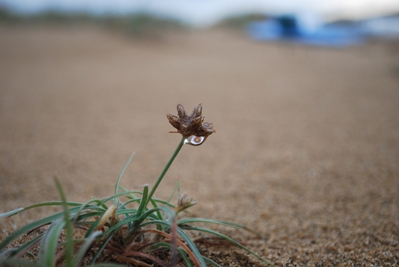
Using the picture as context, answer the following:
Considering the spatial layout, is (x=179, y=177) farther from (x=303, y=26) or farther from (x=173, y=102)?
(x=303, y=26)

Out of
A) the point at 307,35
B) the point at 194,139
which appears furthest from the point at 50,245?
the point at 307,35

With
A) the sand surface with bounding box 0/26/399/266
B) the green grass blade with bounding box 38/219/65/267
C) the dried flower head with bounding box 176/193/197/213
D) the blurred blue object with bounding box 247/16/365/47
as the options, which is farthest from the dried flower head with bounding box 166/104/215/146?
the blurred blue object with bounding box 247/16/365/47

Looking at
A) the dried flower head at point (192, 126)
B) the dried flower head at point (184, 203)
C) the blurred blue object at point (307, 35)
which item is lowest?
the dried flower head at point (184, 203)

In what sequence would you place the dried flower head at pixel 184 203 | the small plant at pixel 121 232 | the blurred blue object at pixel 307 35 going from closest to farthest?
the small plant at pixel 121 232 → the dried flower head at pixel 184 203 → the blurred blue object at pixel 307 35

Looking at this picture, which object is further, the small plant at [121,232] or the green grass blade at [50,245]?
the small plant at [121,232]

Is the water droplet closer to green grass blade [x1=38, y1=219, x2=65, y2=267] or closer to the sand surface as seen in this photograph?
green grass blade [x1=38, y1=219, x2=65, y2=267]

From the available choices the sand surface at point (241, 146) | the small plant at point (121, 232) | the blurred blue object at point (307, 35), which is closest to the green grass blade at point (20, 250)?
the small plant at point (121, 232)

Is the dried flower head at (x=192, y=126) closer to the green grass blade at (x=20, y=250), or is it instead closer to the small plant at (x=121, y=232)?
the small plant at (x=121, y=232)

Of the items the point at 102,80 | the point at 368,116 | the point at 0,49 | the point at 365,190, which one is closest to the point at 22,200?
the point at 365,190
